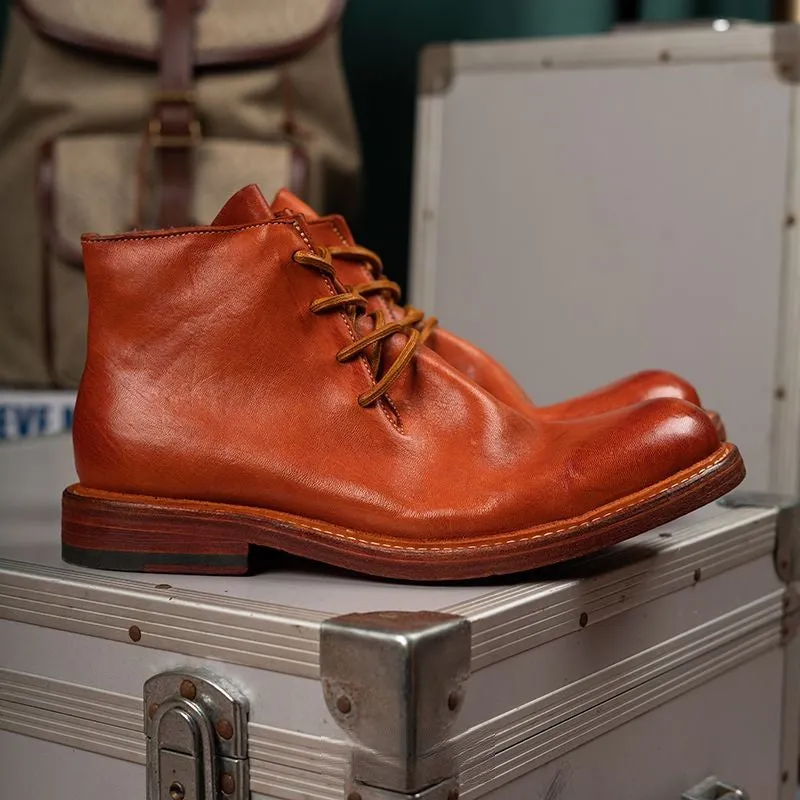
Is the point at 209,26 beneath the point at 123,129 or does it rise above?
above

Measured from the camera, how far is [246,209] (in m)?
0.73

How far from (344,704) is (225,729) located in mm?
76

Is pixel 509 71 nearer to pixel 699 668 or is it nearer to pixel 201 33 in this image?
pixel 201 33

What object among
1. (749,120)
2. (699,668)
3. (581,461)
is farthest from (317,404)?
(749,120)

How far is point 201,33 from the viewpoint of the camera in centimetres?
149

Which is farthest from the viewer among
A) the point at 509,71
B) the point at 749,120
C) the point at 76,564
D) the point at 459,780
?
the point at 509,71

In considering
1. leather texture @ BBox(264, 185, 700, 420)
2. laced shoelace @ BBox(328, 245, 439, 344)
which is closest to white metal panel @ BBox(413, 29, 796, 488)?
leather texture @ BBox(264, 185, 700, 420)

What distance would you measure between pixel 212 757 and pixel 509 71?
1096 mm

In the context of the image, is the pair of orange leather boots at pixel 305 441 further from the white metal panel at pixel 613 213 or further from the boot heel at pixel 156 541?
the white metal panel at pixel 613 213

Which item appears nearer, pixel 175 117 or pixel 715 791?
pixel 715 791

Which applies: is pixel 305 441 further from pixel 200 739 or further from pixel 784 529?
pixel 784 529

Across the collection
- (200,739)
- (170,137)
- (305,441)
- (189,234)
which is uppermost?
(170,137)

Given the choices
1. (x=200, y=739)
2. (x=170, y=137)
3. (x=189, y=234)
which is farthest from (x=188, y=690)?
(x=170, y=137)

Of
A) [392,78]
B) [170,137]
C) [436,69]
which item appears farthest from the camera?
[392,78]
